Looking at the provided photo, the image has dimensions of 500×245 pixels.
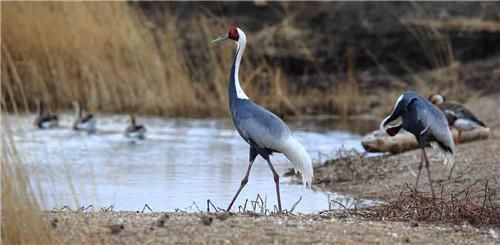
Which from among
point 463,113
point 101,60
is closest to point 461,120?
point 463,113

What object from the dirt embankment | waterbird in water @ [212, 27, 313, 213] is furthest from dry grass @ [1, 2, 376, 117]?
waterbird in water @ [212, 27, 313, 213]

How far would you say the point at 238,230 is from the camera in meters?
6.70

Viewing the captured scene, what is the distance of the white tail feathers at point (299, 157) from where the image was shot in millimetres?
8172

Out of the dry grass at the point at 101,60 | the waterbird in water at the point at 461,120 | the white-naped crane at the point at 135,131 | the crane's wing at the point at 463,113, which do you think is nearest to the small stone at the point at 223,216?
the waterbird in water at the point at 461,120

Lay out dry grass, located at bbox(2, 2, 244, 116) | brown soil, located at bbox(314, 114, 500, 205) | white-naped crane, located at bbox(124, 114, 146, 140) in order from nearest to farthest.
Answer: brown soil, located at bbox(314, 114, 500, 205) < white-naped crane, located at bbox(124, 114, 146, 140) < dry grass, located at bbox(2, 2, 244, 116)

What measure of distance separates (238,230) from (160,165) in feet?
18.8

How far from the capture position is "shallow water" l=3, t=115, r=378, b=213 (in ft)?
31.0

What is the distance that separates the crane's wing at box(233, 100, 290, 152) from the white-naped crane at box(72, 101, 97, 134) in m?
7.31

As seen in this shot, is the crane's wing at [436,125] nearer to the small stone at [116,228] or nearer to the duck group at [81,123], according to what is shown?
the small stone at [116,228]

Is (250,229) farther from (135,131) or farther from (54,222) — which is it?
(135,131)

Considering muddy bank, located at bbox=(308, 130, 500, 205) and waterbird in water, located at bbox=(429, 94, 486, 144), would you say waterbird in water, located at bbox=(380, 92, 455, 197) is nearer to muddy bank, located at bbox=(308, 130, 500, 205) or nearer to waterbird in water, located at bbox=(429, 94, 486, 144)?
muddy bank, located at bbox=(308, 130, 500, 205)

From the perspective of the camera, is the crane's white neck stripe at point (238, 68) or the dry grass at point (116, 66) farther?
the dry grass at point (116, 66)

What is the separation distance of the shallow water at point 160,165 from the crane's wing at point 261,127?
3.20 feet

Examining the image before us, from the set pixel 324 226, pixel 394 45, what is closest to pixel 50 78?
pixel 394 45
